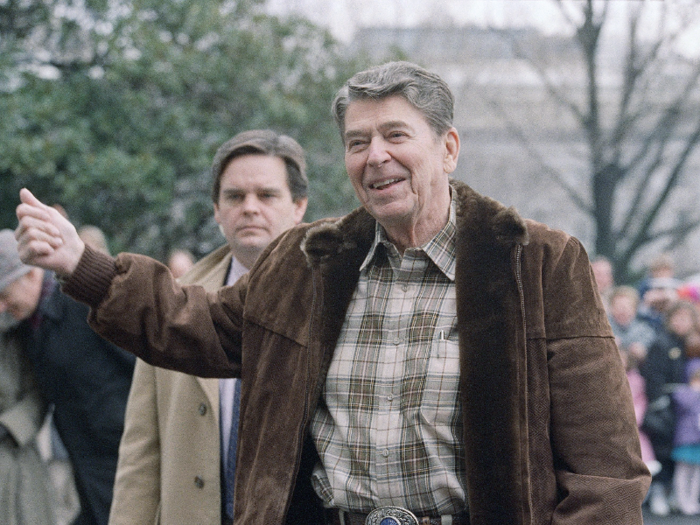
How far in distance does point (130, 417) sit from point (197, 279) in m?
0.65

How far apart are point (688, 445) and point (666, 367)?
80 centimetres

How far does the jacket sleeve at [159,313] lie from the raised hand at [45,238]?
2.1 inches

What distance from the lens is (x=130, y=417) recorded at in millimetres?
3738

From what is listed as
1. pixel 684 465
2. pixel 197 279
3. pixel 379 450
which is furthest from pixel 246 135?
pixel 684 465

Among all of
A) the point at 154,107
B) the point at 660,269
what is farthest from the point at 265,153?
the point at 154,107

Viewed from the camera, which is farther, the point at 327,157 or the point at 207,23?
the point at 327,157

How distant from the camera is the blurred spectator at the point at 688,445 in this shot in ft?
29.6

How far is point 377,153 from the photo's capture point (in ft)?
8.85

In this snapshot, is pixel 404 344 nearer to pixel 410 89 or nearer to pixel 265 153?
pixel 410 89

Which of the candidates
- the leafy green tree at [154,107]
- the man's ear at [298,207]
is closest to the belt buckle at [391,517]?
the man's ear at [298,207]

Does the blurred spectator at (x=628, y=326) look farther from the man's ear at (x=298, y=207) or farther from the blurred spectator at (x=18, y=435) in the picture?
the blurred spectator at (x=18, y=435)

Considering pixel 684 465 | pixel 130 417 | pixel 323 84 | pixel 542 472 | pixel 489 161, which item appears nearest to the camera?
pixel 542 472

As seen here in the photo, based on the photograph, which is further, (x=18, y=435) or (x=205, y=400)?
(x=18, y=435)

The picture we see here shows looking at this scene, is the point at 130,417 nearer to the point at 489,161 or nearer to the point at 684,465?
the point at 684,465
